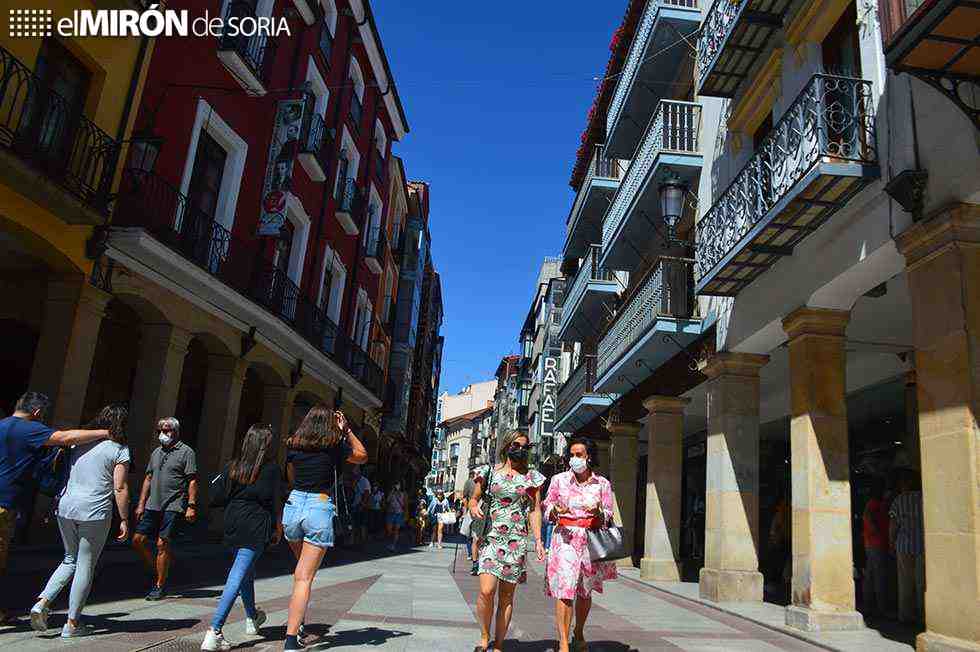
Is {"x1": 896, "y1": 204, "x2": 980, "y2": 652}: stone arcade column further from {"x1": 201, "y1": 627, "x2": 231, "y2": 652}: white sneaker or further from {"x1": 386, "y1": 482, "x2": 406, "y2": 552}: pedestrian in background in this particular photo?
{"x1": 386, "y1": 482, "x2": 406, "y2": 552}: pedestrian in background

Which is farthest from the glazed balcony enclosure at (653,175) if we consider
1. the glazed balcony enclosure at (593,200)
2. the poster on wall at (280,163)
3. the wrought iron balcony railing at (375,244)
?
the wrought iron balcony railing at (375,244)

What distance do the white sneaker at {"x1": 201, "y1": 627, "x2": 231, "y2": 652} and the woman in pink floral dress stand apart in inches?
93.2

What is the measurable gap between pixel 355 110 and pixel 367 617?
1912 cm

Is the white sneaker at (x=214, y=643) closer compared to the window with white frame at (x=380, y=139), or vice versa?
the white sneaker at (x=214, y=643)

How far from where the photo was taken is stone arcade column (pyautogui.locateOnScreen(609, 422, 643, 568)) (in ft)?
56.5

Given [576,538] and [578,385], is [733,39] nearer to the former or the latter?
[576,538]

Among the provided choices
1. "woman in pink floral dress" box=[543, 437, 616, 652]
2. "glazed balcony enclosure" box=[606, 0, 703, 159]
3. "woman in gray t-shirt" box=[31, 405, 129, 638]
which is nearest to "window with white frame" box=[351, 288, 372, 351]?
"glazed balcony enclosure" box=[606, 0, 703, 159]

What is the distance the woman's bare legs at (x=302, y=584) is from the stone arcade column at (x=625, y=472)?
43.3 ft

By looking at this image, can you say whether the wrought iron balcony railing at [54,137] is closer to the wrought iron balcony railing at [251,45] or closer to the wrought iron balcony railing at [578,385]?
the wrought iron balcony railing at [251,45]

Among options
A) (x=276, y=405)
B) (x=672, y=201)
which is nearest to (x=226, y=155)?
(x=276, y=405)

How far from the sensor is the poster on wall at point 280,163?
14.5m

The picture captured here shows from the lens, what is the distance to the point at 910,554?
27.7ft

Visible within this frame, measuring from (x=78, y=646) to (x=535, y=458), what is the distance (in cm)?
4005

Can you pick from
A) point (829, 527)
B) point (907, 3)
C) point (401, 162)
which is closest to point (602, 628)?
point (829, 527)
